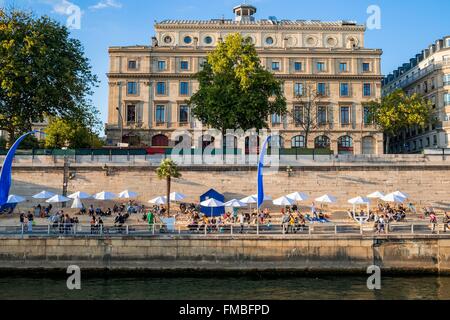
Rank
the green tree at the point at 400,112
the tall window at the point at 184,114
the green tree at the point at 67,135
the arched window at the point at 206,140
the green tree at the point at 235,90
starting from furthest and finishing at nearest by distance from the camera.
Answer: the tall window at the point at 184,114 < the arched window at the point at 206,140 < the green tree at the point at 400,112 < the green tree at the point at 67,135 < the green tree at the point at 235,90

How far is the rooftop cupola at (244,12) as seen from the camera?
7325 centimetres

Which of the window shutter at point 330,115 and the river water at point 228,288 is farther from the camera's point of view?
the window shutter at point 330,115

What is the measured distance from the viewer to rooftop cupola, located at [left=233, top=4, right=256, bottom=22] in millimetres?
73250

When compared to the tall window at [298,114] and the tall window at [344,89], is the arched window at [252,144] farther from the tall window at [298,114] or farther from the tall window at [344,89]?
the tall window at [344,89]

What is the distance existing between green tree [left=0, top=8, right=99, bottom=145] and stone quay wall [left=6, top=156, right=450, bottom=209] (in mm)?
6684

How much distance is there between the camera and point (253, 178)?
143ft

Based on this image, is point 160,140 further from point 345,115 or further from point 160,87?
point 345,115

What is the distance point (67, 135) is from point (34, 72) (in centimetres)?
1063

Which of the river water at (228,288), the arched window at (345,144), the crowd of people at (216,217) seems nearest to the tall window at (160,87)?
the arched window at (345,144)

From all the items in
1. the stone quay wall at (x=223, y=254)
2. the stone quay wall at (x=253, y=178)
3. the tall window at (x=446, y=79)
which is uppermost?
the tall window at (x=446, y=79)

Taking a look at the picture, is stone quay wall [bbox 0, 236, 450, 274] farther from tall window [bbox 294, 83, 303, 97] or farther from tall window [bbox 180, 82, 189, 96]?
tall window [bbox 294, 83, 303, 97]

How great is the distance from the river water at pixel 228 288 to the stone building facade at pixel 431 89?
42.1m

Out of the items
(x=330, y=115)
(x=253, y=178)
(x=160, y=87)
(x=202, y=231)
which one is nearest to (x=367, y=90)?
(x=330, y=115)
